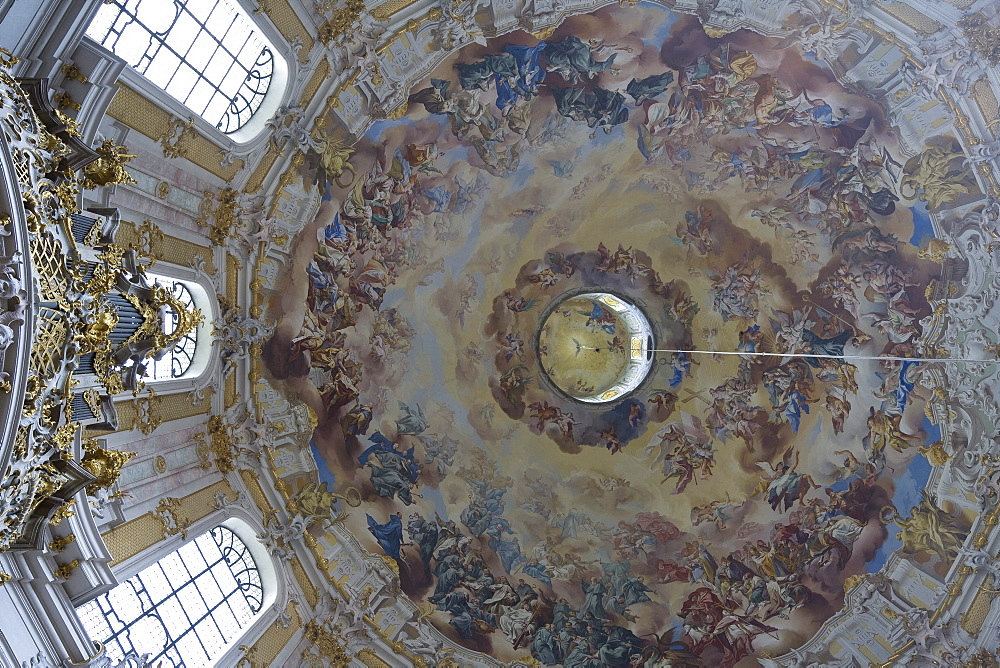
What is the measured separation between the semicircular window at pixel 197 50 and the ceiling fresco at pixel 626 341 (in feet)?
6.16

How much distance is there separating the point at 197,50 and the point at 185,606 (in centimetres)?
929

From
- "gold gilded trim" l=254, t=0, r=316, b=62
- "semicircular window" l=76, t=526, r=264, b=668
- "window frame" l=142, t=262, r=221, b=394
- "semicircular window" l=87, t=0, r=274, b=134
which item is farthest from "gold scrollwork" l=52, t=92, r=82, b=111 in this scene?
"semicircular window" l=76, t=526, r=264, b=668

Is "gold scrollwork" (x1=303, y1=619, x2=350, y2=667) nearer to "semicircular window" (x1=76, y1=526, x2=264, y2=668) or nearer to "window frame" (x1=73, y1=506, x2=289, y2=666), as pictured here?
"window frame" (x1=73, y1=506, x2=289, y2=666)

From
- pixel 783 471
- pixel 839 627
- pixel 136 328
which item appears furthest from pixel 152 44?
pixel 839 627

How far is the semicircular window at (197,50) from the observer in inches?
406

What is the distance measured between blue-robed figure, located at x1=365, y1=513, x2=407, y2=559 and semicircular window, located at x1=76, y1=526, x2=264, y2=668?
8.31 ft

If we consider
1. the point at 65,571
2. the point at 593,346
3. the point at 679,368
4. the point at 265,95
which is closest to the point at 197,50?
the point at 265,95

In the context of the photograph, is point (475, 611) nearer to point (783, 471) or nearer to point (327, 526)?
point (327, 526)

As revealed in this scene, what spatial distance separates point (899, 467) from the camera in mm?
14250

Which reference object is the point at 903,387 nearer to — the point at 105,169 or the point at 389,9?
the point at 389,9

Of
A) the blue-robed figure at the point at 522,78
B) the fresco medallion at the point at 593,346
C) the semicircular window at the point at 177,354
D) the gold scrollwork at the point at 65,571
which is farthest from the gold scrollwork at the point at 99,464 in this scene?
the fresco medallion at the point at 593,346

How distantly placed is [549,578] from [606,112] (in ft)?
34.5

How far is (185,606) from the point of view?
11.8 metres

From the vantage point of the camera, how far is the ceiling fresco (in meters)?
13.9
